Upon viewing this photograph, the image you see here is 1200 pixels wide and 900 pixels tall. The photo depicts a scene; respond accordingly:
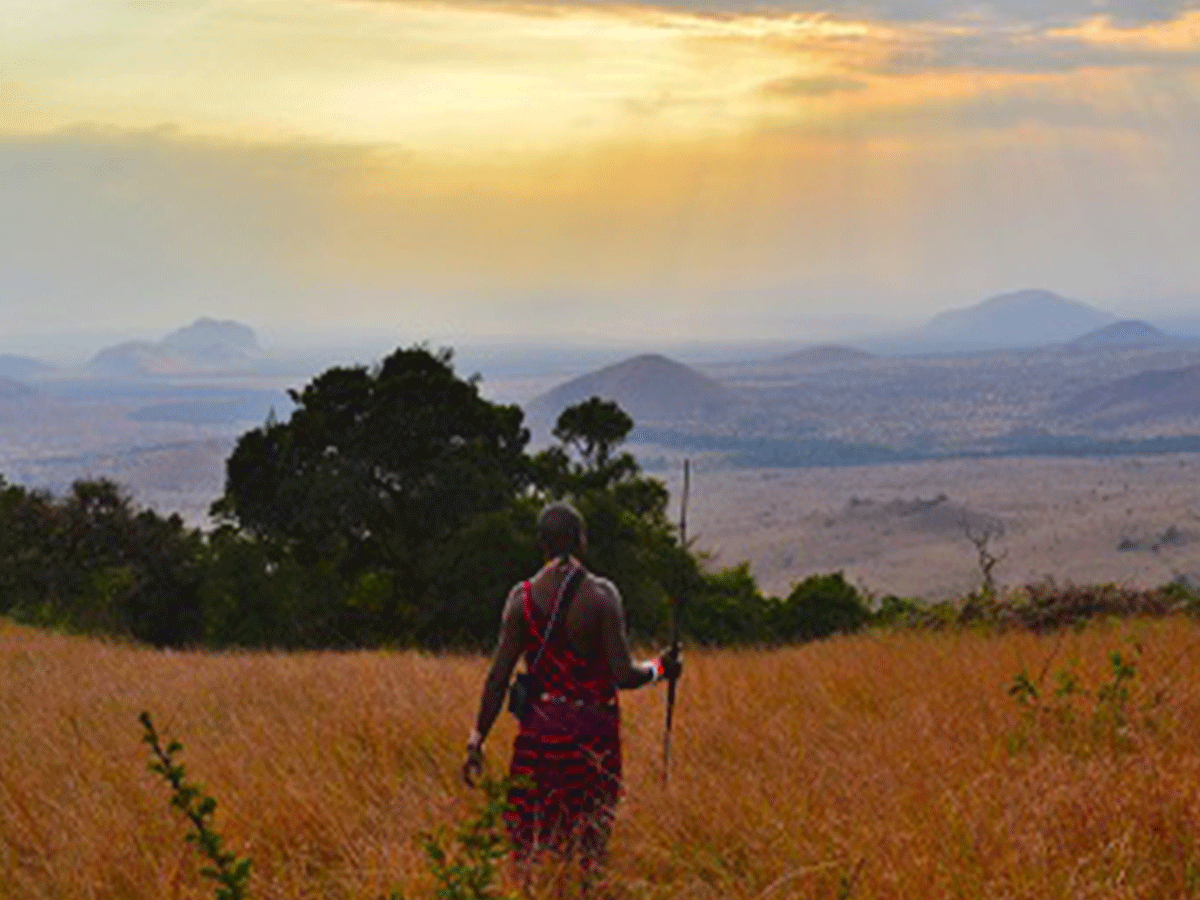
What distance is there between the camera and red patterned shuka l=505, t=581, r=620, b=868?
642 cm

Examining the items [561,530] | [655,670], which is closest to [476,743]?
[655,670]

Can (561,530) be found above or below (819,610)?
above

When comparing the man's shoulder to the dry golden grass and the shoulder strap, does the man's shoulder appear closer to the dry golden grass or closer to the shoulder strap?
the shoulder strap

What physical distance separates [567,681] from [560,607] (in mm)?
346

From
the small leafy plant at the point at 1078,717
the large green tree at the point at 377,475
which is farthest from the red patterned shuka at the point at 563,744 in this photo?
the large green tree at the point at 377,475

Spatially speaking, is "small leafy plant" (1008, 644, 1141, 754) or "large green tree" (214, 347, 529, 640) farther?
"large green tree" (214, 347, 529, 640)

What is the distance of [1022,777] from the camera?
5.71m

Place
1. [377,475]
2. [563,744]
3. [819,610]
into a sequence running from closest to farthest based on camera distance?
[563,744] < [377,475] < [819,610]

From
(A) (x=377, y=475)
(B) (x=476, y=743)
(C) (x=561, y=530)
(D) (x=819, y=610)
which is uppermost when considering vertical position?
(C) (x=561, y=530)

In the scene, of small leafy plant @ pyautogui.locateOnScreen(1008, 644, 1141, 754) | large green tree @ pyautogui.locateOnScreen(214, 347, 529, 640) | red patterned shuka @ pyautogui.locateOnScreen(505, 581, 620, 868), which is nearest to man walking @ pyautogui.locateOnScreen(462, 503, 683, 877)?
red patterned shuka @ pyautogui.locateOnScreen(505, 581, 620, 868)

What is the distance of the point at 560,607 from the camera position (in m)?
6.57

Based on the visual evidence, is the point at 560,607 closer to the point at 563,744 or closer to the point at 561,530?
the point at 561,530

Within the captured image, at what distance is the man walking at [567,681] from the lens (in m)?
6.47

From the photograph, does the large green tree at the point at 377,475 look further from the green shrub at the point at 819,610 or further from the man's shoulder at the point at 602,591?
the man's shoulder at the point at 602,591
